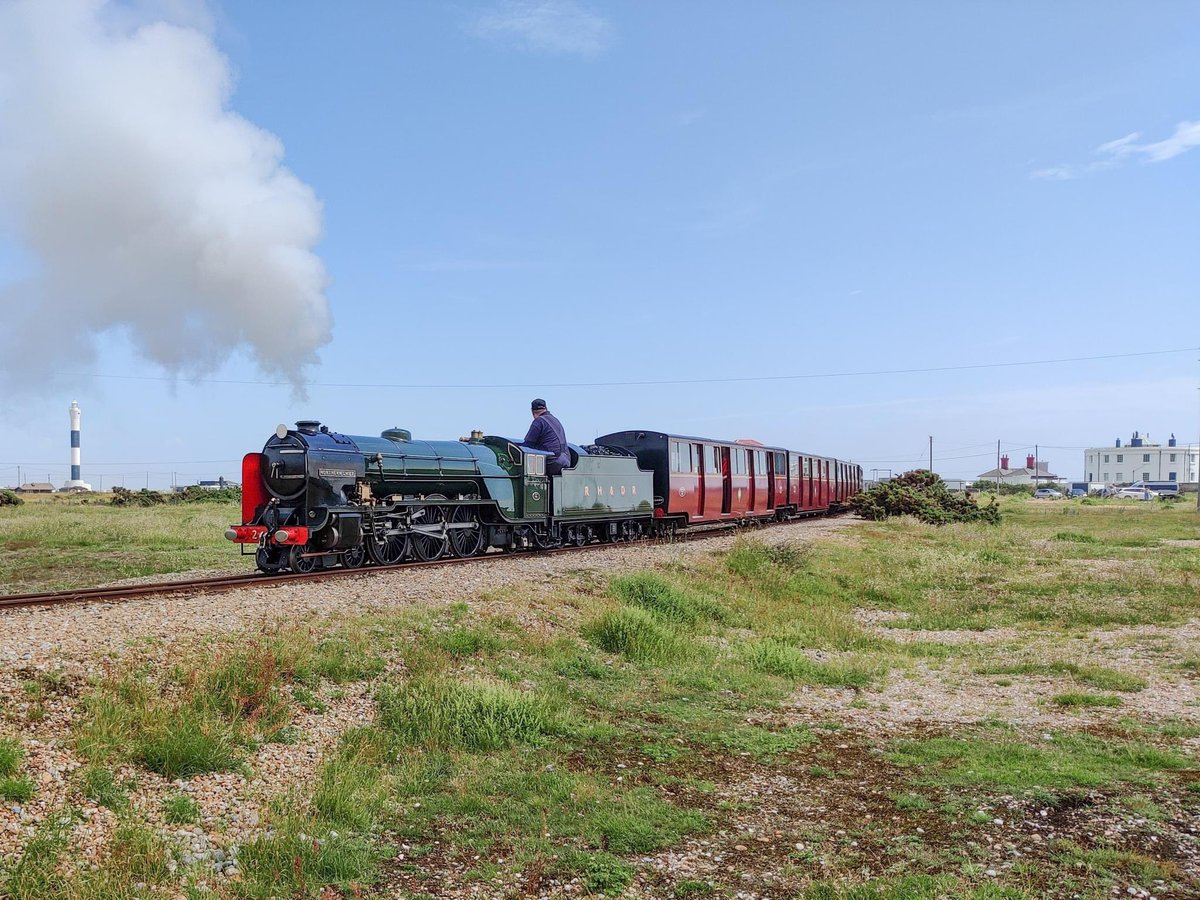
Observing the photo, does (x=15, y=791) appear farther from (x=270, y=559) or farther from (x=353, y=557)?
(x=353, y=557)

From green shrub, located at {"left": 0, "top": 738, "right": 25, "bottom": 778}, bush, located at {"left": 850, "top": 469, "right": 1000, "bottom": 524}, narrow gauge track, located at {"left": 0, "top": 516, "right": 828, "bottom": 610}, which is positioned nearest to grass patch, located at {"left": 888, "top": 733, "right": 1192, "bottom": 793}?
green shrub, located at {"left": 0, "top": 738, "right": 25, "bottom": 778}

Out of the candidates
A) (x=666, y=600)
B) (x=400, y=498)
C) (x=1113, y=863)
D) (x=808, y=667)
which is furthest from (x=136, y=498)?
(x=1113, y=863)

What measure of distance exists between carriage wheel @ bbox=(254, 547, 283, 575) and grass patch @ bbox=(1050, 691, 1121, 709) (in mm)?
12362

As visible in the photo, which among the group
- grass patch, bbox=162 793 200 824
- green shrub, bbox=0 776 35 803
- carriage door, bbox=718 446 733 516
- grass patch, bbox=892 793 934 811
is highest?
carriage door, bbox=718 446 733 516

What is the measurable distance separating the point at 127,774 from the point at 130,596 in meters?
6.55

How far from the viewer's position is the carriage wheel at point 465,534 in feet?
62.6

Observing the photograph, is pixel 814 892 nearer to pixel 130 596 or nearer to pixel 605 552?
pixel 130 596

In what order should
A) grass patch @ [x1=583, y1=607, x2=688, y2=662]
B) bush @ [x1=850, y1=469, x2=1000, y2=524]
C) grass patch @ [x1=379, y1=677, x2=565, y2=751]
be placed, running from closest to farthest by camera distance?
grass patch @ [x1=379, y1=677, x2=565, y2=751], grass patch @ [x1=583, y1=607, x2=688, y2=662], bush @ [x1=850, y1=469, x2=1000, y2=524]

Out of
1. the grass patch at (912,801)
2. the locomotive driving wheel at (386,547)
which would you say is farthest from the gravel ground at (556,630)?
the locomotive driving wheel at (386,547)

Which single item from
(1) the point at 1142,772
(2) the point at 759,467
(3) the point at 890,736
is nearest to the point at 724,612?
(3) the point at 890,736

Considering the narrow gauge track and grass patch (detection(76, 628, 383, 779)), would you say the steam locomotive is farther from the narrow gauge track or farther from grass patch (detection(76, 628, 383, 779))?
grass patch (detection(76, 628, 383, 779))

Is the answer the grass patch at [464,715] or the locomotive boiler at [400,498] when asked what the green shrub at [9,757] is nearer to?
the grass patch at [464,715]

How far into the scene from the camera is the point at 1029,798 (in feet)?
24.4

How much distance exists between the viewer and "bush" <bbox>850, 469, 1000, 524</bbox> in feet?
138
